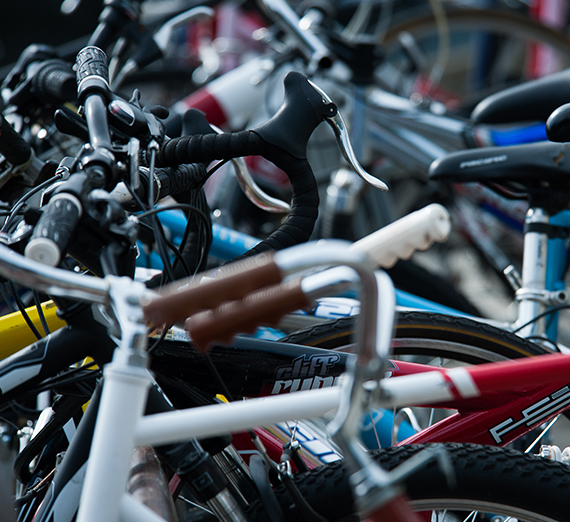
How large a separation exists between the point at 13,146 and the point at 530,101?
111 centimetres

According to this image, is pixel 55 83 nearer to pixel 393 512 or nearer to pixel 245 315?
pixel 245 315

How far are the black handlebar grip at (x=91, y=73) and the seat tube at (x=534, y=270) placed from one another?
92 cm

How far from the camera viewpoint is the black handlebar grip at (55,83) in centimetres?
126

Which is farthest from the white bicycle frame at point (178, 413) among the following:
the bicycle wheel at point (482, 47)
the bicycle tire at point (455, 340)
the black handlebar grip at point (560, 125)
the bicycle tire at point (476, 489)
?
the bicycle wheel at point (482, 47)

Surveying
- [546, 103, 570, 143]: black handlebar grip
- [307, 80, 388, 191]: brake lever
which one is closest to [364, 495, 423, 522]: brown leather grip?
[307, 80, 388, 191]: brake lever

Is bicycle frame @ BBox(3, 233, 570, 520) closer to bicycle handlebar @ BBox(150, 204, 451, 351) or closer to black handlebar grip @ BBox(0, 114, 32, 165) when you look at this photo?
bicycle handlebar @ BBox(150, 204, 451, 351)

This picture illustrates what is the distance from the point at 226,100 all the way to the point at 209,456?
5.23 feet

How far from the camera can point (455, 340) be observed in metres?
1.21

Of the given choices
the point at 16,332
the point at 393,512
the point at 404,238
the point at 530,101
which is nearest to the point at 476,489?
the point at 393,512

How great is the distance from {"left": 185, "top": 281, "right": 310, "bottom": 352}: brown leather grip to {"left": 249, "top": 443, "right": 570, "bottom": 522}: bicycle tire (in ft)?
1.01

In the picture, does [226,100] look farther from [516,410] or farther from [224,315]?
Result: [224,315]

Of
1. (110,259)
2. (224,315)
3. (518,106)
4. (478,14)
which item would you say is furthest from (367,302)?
(478,14)

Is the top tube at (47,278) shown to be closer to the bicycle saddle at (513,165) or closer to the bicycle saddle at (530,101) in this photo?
the bicycle saddle at (513,165)

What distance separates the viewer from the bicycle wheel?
3.04 metres
